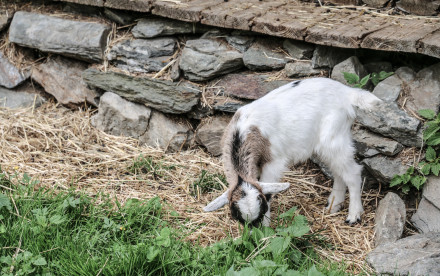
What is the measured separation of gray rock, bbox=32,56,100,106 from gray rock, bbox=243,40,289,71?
214 cm

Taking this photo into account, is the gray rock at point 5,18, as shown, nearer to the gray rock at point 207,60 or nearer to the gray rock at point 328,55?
the gray rock at point 207,60

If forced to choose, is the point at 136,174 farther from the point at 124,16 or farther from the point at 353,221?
the point at 353,221

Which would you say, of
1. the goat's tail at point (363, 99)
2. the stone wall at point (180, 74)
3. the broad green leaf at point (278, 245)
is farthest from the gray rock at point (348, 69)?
the broad green leaf at point (278, 245)

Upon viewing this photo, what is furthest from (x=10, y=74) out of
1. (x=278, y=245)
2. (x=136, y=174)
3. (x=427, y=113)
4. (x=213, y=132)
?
(x=427, y=113)

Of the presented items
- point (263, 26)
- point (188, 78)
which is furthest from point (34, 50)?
point (263, 26)

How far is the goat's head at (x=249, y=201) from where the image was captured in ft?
13.2

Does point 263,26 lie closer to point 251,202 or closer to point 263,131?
point 263,131

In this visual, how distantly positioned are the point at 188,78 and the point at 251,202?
215 cm

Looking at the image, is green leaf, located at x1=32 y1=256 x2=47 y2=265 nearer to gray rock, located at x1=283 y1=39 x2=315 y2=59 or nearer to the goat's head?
the goat's head

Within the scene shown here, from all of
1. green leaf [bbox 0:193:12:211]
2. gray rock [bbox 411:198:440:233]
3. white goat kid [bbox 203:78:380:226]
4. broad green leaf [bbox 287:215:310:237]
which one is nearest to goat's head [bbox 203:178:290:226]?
broad green leaf [bbox 287:215:310:237]

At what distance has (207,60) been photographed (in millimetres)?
5594

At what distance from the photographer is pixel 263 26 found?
5133 mm

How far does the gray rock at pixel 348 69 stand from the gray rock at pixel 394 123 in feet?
1.33

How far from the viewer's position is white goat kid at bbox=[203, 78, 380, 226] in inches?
181
